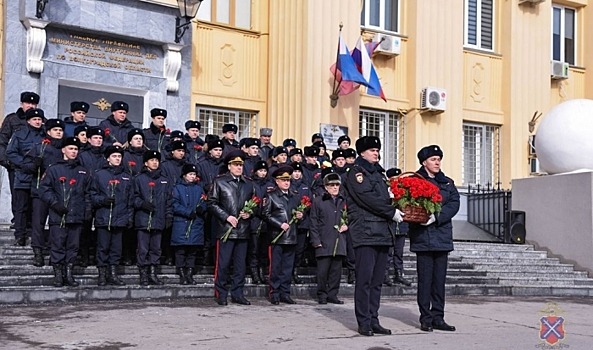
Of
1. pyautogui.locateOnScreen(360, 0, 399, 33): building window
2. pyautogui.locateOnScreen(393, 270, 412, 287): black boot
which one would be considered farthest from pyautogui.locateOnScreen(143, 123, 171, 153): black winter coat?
pyautogui.locateOnScreen(360, 0, 399, 33): building window

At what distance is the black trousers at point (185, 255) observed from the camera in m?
11.8

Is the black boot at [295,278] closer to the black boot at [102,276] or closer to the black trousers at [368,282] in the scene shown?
the black boot at [102,276]

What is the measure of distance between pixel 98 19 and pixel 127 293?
653 centimetres

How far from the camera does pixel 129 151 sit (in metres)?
12.2

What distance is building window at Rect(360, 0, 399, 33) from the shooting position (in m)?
19.7

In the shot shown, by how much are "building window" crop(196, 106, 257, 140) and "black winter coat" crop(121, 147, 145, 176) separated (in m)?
5.53

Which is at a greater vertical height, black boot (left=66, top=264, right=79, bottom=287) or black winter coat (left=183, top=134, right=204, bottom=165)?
black winter coat (left=183, top=134, right=204, bottom=165)

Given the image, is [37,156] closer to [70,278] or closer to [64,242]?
[64,242]

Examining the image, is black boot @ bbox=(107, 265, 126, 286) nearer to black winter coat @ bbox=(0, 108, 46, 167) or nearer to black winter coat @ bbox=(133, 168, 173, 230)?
black winter coat @ bbox=(133, 168, 173, 230)

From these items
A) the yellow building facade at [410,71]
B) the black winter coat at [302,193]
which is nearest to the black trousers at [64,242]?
the black winter coat at [302,193]

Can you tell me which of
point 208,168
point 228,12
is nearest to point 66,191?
point 208,168

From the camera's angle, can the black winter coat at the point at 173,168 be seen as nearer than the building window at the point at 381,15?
Yes

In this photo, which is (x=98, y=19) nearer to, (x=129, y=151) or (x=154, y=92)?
(x=154, y=92)

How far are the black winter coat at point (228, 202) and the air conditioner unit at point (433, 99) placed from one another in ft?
31.6
